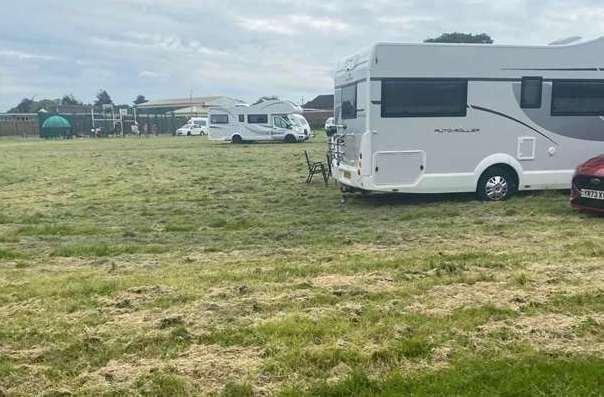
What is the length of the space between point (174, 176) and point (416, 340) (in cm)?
1333

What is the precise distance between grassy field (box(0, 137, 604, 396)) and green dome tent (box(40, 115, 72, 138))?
155ft

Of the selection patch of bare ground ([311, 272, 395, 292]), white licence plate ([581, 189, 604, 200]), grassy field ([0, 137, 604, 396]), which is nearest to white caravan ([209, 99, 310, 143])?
grassy field ([0, 137, 604, 396])

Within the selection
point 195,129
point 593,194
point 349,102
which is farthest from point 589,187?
point 195,129

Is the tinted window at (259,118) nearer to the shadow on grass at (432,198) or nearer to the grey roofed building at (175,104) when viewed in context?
the shadow on grass at (432,198)

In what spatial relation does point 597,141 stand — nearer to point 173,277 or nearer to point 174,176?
point 173,277

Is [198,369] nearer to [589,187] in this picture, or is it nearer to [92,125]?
[589,187]

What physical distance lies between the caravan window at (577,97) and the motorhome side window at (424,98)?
1766 millimetres

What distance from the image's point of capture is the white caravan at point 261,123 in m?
35.5

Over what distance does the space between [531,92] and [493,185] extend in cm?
178

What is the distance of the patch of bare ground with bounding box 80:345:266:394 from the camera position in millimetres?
3500

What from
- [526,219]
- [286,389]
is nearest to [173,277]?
[286,389]

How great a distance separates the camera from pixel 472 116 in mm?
10305

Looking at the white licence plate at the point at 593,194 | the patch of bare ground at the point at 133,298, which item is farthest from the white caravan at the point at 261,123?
the patch of bare ground at the point at 133,298

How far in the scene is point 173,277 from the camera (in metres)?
5.75
